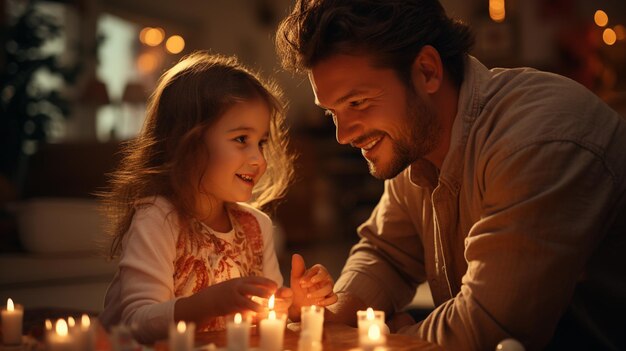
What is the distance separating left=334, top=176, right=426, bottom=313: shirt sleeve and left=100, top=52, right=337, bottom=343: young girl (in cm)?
31

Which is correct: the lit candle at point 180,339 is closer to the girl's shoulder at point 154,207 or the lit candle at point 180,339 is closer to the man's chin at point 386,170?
the girl's shoulder at point 154,207

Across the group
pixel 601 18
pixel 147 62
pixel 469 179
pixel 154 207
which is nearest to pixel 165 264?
pixel 154 207

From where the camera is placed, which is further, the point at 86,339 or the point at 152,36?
the point at 152,36

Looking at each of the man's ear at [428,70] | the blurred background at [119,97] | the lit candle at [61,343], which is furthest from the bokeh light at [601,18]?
the lit candle at [61,343]

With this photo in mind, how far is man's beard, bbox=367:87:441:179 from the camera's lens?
1.85 m

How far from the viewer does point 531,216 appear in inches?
58.0

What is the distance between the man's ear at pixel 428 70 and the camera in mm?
1880

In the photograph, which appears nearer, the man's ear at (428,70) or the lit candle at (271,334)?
the lit candle at (271,334)

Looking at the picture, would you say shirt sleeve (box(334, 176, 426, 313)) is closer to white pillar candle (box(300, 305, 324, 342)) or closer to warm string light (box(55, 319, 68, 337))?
white pillar candle (box(300, 305, 324, 342))

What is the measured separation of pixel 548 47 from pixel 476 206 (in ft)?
22.3

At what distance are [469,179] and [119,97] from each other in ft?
21.6

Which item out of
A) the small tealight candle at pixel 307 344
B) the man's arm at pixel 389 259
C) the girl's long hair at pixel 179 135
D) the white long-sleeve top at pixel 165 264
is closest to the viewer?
the small tealight candle at pixel 307 344

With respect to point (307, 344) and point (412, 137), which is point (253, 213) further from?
point (307, 344)

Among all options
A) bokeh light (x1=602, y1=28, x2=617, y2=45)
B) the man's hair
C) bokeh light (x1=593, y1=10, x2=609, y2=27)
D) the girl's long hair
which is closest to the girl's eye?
the man's hair
